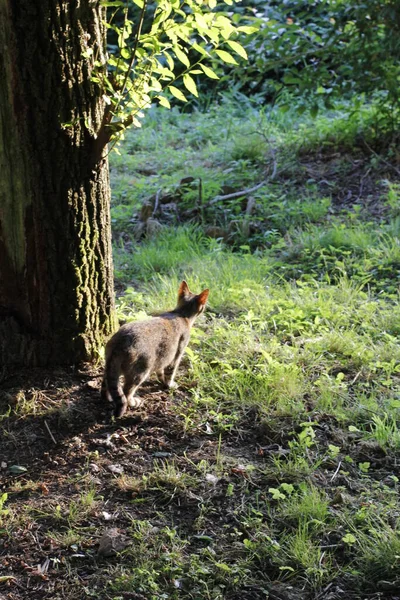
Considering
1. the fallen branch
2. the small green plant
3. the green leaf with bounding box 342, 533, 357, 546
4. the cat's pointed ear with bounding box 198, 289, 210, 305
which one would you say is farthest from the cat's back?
the fallen branch

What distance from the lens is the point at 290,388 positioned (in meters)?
4.26

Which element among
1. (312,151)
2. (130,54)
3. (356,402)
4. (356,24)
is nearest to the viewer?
(130,54)

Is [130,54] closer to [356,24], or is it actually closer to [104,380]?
[104,380]

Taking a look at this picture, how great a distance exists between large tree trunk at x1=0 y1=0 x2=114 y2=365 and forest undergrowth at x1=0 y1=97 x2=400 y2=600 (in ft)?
0.97

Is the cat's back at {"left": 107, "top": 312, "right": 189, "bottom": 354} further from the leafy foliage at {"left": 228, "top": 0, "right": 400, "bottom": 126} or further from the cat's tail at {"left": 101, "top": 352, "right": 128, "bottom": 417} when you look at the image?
the leafy foliage at {"left": 228, "top": 0, "right": 400, "bottom": 126}

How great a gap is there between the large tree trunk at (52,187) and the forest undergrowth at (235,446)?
30 centimetres

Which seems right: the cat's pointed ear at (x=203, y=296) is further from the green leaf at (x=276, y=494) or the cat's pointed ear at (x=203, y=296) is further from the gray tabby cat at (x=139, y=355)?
the green leaf at (x=276, y=494)

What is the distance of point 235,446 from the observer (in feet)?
12.8

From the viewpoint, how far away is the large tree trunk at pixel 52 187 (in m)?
3.74

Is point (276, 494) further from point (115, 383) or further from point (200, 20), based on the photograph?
point (200, 20)

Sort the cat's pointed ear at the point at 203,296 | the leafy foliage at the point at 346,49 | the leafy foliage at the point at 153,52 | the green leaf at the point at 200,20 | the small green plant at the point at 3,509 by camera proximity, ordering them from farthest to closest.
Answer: the leafy foliage at the point at 346,49, the cat's pointed ear at the point at 203,296, the leafy foliage at the point at 153,52, the green leaf at the point at 200,20, the small green plant at the point at 3,509

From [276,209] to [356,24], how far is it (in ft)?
7.01

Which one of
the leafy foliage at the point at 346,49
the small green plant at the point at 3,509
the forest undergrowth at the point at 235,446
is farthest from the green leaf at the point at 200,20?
the leafy foliage at the point at 346,49

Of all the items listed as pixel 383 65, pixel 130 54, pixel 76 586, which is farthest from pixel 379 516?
pixel 383 65
